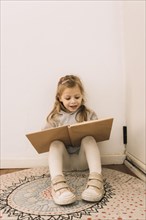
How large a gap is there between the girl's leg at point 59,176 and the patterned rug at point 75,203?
0.03 m

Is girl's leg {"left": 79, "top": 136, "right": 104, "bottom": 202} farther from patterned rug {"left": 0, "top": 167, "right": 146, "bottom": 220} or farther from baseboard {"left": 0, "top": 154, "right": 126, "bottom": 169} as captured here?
baseboard {"left": 0, "top": 154, "right": 126, "bottom": 169}

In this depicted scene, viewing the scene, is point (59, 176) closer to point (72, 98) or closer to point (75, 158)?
point (75, 158)

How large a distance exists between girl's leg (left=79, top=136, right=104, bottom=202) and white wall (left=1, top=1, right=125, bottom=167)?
296mm

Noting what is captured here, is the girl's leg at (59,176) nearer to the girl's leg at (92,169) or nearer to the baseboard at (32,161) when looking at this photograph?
the girl's leg at (92,169)

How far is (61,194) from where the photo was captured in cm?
94

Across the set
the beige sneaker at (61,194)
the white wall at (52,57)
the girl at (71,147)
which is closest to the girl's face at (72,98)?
the girl at (71,147)

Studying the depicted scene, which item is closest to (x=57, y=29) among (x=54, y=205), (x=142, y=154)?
(x=142, y=154)

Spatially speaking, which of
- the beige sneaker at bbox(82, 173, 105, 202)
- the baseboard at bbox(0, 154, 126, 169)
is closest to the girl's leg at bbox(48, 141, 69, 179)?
the beige sneaker at bbox(82, 173, 105, 202)

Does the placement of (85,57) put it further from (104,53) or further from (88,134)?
(88,134)

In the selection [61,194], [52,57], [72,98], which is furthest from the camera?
[52,57]

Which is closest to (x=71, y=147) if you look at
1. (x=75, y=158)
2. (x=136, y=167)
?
(x=75, y=158)

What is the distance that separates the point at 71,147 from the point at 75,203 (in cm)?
35

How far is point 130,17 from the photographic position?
4.09ft

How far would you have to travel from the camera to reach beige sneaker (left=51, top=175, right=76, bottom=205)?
36.4 inches
